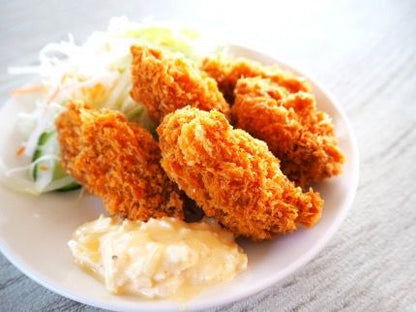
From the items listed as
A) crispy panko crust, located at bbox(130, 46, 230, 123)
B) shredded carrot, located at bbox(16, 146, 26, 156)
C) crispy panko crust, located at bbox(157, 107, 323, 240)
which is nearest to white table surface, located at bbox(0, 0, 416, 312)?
crispy panko crust, located at bbox(157, 107, 323, 240)

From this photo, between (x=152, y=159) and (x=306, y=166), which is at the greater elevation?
(x=306, y=166)

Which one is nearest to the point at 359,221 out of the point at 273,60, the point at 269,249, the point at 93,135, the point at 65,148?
the point at 269,249

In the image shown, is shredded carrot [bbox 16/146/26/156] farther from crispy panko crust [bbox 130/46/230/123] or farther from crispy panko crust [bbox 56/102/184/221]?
crispy panko crust [bbox 130/46/230/123]

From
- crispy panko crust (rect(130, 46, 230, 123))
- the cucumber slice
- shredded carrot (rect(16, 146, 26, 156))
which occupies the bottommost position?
shredded carrot (rect(16, 146, 26, 156))

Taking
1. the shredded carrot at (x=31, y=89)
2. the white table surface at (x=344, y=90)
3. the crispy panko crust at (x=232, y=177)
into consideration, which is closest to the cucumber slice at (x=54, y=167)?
the shredded carrot at (x=31, y=89)

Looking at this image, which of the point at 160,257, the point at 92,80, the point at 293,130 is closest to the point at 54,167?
the point at 92,80

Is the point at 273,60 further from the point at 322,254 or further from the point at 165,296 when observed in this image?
the point at 165,296

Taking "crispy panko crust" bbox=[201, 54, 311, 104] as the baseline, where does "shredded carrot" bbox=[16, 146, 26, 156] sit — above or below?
below

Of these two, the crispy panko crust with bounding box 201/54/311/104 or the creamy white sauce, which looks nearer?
the creamy white sauce

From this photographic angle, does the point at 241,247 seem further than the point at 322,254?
No
